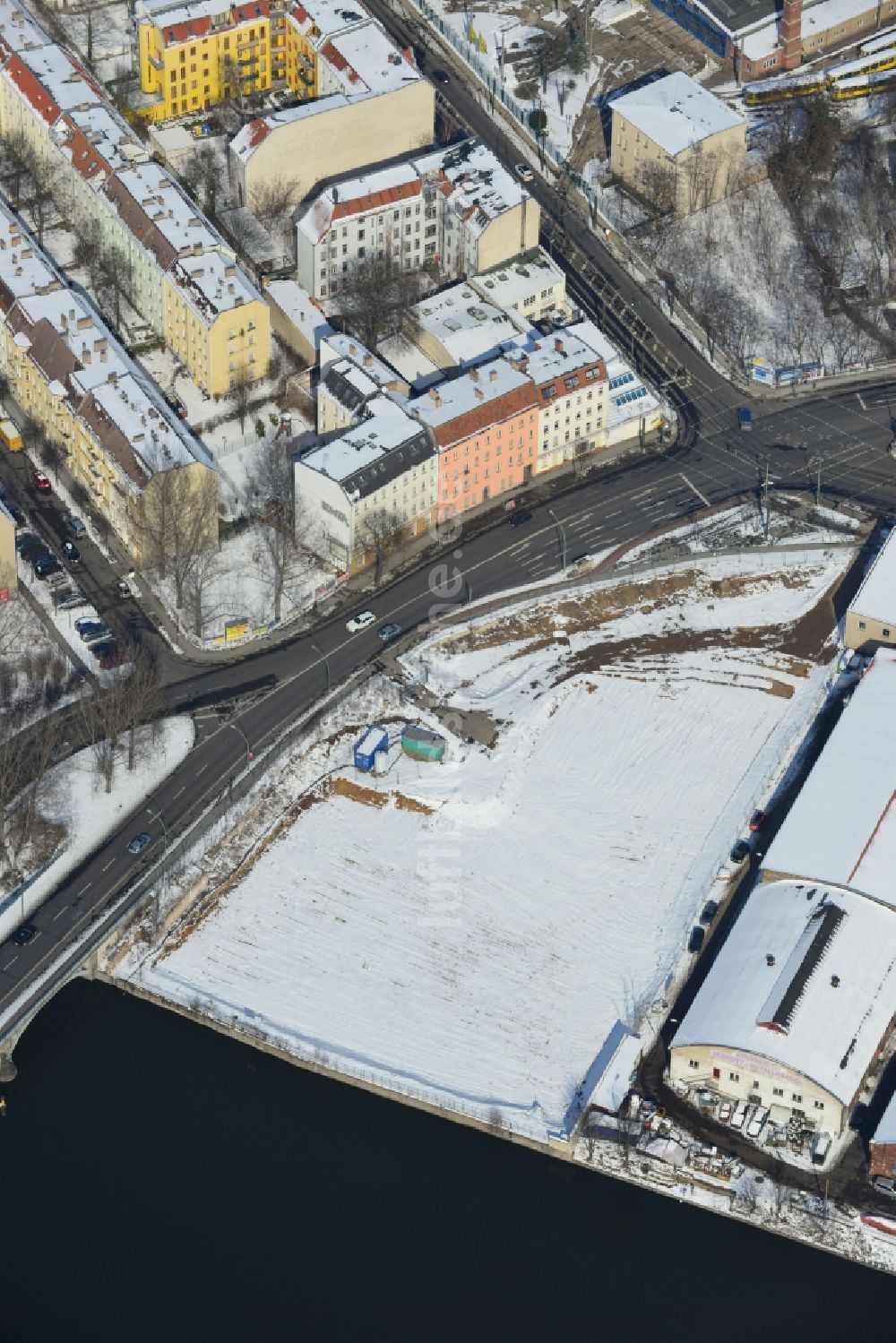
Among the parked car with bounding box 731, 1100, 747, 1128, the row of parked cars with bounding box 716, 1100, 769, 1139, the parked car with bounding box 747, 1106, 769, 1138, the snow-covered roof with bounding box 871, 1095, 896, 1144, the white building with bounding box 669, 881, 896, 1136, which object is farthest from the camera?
the parked car with bounding box 731, 1100, 747, 1128

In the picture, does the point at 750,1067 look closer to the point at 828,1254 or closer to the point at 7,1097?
the point at 828,1254

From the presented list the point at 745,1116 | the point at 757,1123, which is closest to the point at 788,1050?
the point at 757,1123

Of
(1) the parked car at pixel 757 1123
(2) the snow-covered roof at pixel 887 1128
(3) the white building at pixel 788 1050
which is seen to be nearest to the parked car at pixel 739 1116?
(1) the parked car at pixel 757 1123

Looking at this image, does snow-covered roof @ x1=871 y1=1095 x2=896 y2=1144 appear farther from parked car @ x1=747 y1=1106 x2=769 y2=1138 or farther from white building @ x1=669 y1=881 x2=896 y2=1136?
parked car @ x1=747 y1=1106 x2=769 y2=1138

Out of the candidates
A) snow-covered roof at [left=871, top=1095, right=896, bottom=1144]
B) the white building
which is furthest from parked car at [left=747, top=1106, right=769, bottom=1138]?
snow-covered roof at [left=871, top=1095, right=896, bottom=1144]

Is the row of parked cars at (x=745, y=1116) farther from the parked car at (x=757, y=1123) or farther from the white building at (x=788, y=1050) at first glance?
the white building at (x=788, y=1050)
